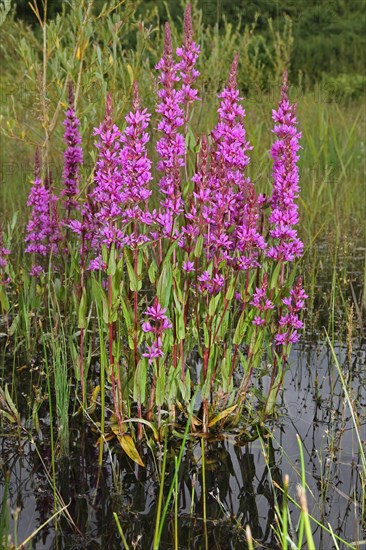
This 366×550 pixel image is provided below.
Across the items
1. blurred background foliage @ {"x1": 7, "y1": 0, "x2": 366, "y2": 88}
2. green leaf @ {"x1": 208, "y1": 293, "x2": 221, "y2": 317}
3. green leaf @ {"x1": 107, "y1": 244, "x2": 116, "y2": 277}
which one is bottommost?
green leaf @ {"x1": 208, "y1": 293, "x2": 221, "y2": 317}

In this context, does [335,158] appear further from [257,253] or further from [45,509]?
[45,509]

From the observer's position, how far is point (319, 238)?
18.4 ft

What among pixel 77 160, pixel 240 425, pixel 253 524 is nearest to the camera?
pixel 253 524

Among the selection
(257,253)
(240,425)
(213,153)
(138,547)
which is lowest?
(138,547)

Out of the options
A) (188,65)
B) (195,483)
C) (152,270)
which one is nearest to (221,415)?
(195,483)

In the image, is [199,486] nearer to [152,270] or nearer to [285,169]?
[152,270]

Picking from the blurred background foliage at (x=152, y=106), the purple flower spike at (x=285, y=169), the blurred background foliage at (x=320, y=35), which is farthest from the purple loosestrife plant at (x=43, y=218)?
the blurred background foliage at (x=320, y=35)

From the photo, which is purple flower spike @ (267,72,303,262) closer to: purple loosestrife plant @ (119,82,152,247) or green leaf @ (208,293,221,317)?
green leaf @ (208,293,221,317)

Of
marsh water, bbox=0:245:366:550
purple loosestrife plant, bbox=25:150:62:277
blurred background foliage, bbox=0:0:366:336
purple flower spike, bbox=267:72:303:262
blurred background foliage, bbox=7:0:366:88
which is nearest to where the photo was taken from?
marsh water, bbox=0:245:366:550

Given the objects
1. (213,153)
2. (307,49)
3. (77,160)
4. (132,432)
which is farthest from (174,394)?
(307,49)

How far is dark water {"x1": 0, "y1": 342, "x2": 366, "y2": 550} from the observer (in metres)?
2.22

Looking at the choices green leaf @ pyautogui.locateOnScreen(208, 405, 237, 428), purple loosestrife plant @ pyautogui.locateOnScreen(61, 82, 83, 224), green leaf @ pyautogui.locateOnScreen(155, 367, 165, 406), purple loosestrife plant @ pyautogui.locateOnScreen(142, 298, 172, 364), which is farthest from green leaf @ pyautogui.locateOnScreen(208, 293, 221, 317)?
purple loosestrife plant @ pyautogui.locateOnScreen(61, 82, 83, 224)

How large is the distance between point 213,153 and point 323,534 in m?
1.42

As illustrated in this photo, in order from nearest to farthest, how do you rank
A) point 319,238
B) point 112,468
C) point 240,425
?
point 112,468, point 240,425, point 319,238
